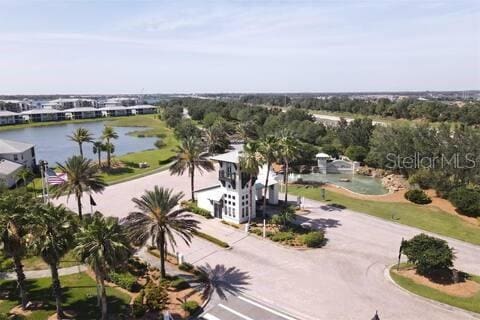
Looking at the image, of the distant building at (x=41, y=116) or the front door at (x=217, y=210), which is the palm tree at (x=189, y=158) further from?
the distant building at (x=41, y=116)

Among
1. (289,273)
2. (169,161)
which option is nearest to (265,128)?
(169,161)

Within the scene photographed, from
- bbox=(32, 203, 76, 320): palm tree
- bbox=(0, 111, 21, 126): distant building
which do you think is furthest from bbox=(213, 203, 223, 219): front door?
bbox=(0, 111, 21, 126): distant building

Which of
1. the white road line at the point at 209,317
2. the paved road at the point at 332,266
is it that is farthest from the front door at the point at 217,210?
the white road line at the point at 209,317

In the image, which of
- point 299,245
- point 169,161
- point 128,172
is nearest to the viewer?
point 299,245

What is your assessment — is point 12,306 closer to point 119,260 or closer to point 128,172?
point 119,260

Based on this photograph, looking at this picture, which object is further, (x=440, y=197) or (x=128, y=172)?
(x=128, y=172)

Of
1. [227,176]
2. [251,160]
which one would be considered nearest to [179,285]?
[251,160]

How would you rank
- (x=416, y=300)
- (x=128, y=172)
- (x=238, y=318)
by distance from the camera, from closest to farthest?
1. (x=238, y=318)
2. (x=416, y=300)
3. (x=128, y=172)

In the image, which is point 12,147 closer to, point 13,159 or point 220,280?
point 13,159
